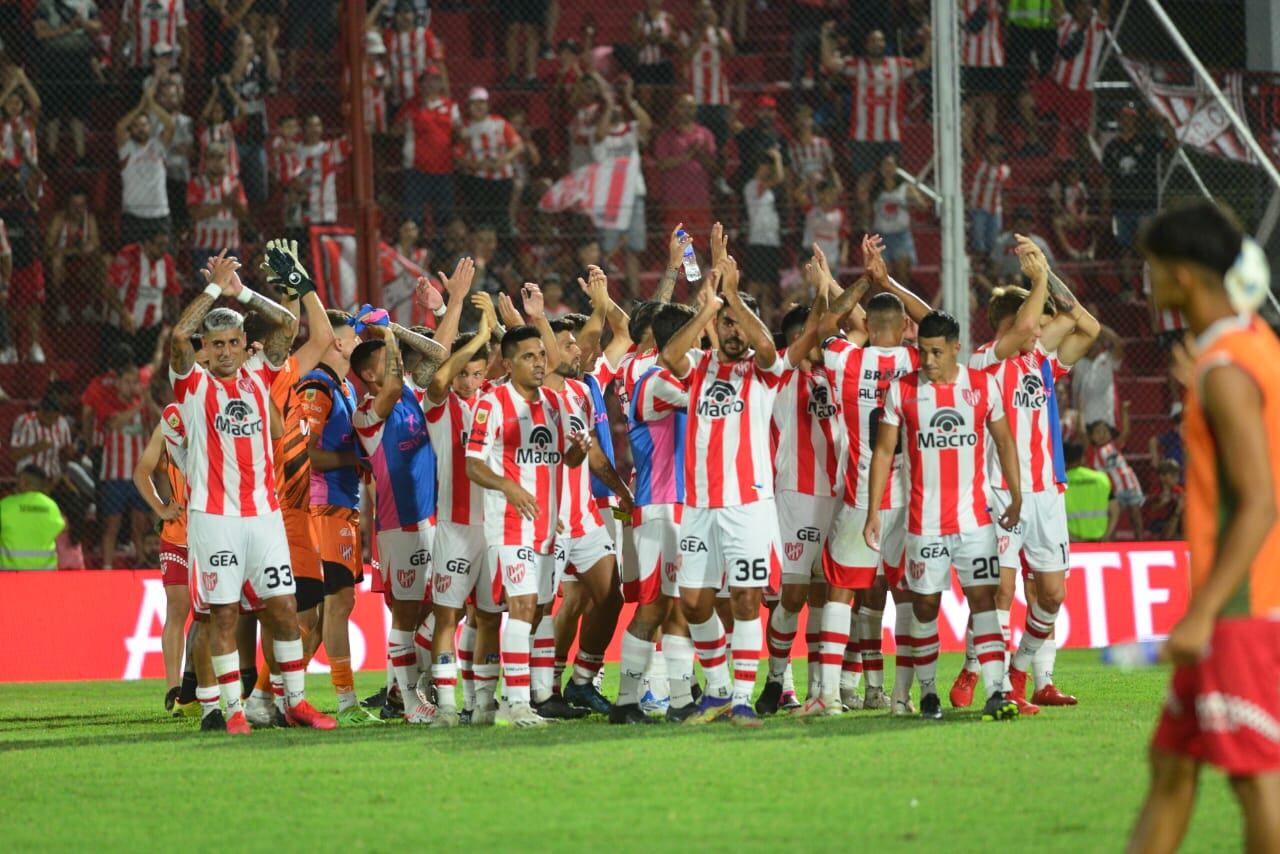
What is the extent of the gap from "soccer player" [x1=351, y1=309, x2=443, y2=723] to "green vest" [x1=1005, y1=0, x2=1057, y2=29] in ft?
41.0

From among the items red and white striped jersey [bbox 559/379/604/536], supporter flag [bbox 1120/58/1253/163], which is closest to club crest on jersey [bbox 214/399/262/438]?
red and white striped jersey [bbox 559/379/604/536]

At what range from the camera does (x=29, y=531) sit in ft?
52.1

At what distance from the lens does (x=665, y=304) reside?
10.5 metres

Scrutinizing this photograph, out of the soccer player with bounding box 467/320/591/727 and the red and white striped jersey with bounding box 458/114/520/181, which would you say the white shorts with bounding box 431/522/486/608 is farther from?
the red and white striped jersey with bounding box 458/114/520/181

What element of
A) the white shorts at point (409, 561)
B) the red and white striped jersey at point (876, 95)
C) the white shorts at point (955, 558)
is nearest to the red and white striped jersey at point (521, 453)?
the white shorts at point (409, 561)

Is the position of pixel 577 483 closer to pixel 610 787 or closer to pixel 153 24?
pixel 610 787

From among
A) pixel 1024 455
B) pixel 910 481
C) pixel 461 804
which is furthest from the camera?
pixel 1024 455

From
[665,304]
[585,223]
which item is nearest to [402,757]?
[665,304]

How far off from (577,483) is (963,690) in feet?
8.42

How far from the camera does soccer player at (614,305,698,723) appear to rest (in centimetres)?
1005

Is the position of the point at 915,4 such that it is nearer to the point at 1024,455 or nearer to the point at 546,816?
the point at 1024,455

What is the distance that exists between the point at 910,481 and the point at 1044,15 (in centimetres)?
1289

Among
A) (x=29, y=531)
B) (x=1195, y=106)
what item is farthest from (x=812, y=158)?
(x=29, y=531)

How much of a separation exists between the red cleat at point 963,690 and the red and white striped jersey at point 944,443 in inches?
44.9
